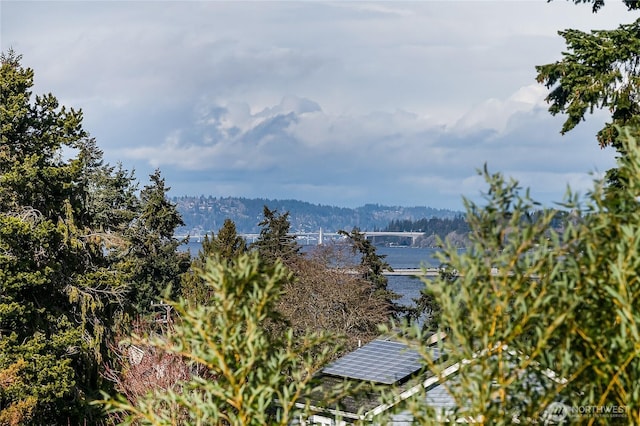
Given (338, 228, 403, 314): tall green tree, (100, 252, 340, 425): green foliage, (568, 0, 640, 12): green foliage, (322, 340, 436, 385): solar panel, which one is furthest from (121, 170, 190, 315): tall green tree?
(100, 252, 340, 425): green foliage

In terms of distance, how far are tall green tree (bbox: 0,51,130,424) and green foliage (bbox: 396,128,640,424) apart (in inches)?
715

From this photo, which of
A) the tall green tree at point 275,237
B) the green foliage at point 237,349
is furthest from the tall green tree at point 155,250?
the green foliage at point 237,349

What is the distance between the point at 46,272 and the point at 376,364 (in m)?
10.3

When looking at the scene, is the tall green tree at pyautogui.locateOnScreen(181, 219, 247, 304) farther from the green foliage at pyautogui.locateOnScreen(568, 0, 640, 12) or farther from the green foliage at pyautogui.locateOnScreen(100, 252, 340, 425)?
the green foliage at pyautogui.locateOnScreen(100, 252, 340, 425)

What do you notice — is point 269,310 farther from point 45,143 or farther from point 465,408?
point 45,143

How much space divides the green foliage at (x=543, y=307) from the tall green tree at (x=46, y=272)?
1817cm

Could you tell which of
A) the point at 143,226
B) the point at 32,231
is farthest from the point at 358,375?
the point at 143,226

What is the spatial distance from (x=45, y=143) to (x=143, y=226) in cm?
1950

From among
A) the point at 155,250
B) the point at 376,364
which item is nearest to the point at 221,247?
the point at 155,250

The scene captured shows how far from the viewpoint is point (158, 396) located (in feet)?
15.2

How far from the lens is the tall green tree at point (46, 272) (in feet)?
70.5

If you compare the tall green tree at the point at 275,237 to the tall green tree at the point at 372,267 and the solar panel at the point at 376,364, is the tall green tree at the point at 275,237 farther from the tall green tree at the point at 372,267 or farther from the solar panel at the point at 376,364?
the solar panel at the point at 376,364

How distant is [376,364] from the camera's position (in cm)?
1616

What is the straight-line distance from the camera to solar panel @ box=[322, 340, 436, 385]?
15.3m
